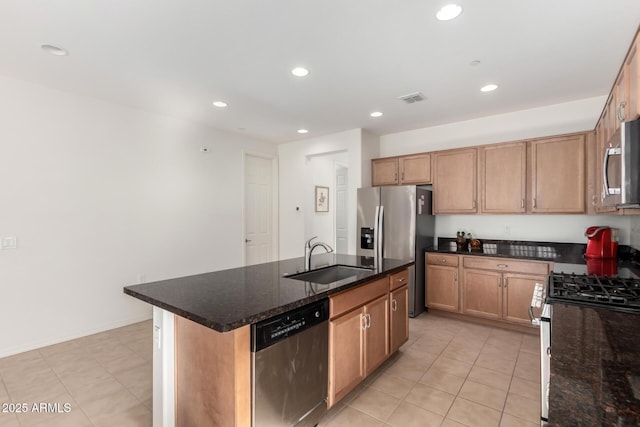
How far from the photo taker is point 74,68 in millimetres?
2801

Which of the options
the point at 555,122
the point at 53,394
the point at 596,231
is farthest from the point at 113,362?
the point at 555,122

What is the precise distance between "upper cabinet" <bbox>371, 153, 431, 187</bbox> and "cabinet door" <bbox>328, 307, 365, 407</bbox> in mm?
2723

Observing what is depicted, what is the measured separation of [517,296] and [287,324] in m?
3.03

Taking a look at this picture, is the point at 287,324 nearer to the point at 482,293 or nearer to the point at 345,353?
the point at 345,353

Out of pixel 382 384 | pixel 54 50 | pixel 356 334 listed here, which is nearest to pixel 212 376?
pixel 356 334

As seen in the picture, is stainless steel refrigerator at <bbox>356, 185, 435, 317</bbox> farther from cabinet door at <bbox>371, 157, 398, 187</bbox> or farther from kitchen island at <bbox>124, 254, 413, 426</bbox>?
kitchen island at <bbox>124, 254, 413, 426</bbox>

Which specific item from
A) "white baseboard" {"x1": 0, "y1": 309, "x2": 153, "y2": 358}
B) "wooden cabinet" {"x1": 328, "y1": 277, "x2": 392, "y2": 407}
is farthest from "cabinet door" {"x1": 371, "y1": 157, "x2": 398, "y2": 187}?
"white baseboard" {"x1": 0, "y1": 309, "x2": 153, "y2": 358}

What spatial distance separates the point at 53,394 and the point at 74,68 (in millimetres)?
2702

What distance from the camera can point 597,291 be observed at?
1.80m

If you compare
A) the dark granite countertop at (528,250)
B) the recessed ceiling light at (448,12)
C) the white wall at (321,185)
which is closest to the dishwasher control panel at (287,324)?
the recessed ceiling light at (448,12)

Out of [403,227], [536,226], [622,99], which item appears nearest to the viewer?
[622,99]

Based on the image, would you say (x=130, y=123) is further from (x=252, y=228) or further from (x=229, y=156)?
(x=252, y=228)

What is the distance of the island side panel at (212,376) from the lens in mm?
1474

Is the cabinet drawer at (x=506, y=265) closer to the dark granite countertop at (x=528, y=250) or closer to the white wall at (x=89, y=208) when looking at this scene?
the dark granite countertop at (x=528, y=250)
